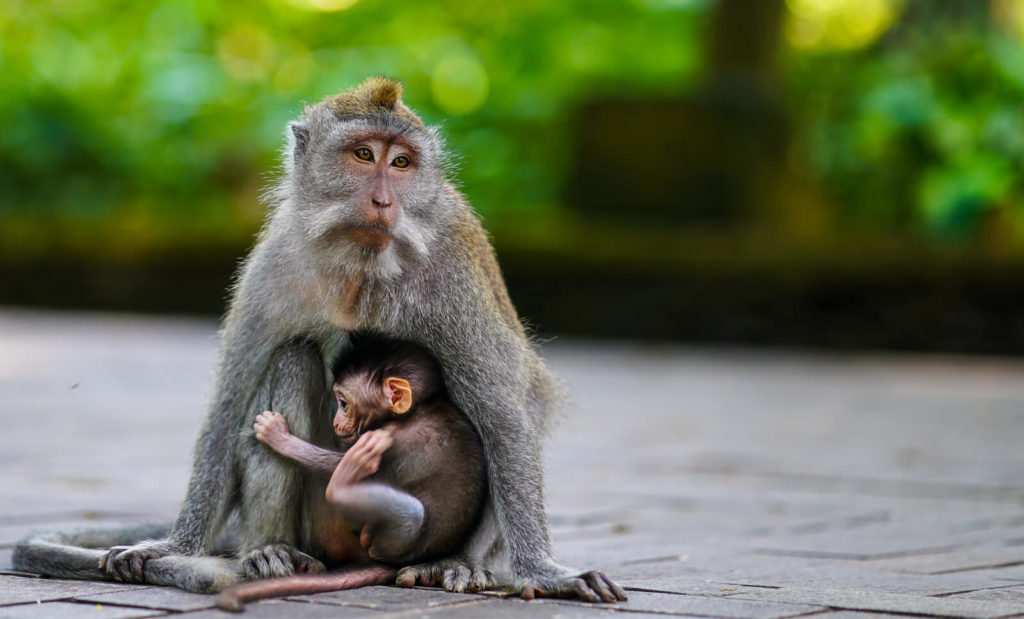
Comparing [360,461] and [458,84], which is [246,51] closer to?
[458,84]

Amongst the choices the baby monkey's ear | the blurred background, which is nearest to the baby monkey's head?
the baby monkey's ear

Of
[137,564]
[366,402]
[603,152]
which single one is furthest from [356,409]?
[603,152]

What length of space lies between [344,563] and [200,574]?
46 cm

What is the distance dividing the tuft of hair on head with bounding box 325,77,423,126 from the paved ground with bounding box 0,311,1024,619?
4.24 ft

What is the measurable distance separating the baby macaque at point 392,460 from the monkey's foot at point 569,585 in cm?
34

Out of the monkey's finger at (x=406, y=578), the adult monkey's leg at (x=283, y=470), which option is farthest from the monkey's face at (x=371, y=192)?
the monkey's finger at (x=406, y=578)

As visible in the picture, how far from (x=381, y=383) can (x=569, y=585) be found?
2.43ft

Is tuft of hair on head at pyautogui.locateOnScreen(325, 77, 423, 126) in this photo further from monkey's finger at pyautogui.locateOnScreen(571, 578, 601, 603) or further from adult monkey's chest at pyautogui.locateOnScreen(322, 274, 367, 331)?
monkey's finger at pyautogui.locateOnScreen(571, 578, 601, 603)

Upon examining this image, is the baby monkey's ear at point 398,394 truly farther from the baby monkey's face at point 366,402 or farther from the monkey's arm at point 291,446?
the monkey's arm at point 291,446

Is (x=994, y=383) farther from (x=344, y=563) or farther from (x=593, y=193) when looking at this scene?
(x=344, y=563)

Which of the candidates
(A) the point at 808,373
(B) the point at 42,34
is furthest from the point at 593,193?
(B) the point at 42,34

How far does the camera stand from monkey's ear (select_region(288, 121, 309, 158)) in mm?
4309

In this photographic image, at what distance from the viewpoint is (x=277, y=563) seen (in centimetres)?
411

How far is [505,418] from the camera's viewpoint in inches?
163
